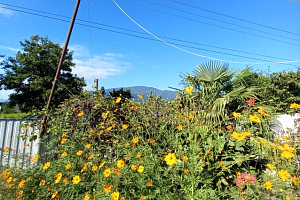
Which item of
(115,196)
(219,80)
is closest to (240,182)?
(115,196)

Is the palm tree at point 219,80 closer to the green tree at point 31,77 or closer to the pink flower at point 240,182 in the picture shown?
the pink flower at point 240,182

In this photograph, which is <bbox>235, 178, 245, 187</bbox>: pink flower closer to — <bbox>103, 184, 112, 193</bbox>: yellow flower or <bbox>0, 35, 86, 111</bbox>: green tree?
<bbox>103, 184, 112, 193</bbox>: yellow flower

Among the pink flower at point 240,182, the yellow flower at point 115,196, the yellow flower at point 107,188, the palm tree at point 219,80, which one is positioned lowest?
the yellow flower at point 115,196

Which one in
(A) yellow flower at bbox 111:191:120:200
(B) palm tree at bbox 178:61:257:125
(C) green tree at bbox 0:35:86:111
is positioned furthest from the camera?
(C) green tree at bbox 0:35:86:111

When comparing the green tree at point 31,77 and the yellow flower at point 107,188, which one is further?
the green tree at point 31,77

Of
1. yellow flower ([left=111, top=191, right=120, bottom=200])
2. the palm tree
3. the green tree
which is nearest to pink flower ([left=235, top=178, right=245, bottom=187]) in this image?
yellow flower ([left=111, top=191, right=120, bottom=200])

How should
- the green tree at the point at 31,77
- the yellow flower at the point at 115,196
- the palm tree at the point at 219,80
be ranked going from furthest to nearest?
1. the green tree at the point at 31,77
2. the palm tree at the point at 219,80
3. the yellow flower at the point at 115,196

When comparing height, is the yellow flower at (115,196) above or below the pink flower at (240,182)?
below

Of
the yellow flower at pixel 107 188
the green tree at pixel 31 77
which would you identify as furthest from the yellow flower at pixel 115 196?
the green tree at pixel 31 77

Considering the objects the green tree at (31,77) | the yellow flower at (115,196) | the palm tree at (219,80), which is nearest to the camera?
the yellow flower at (115,196)

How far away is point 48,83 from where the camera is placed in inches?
714

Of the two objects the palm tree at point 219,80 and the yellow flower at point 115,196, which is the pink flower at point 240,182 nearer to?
the yellow flower at point 115,196

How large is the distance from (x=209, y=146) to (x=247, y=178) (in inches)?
16.2

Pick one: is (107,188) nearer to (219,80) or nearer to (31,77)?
(219,80)
